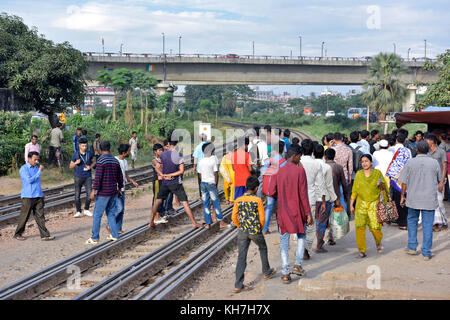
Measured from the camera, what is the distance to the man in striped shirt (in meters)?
9.39

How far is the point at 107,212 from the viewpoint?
31.8 feet

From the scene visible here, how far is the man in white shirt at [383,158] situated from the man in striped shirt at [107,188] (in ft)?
17.3

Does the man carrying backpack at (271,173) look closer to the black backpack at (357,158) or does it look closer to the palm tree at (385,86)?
the black backpack at (357,158)

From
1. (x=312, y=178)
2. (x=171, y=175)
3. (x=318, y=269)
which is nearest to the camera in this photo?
(x=318, y=269)

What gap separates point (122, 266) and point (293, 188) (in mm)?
3233

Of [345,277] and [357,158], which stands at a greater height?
[357,158]

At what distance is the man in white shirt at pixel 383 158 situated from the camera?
1070 centimetres

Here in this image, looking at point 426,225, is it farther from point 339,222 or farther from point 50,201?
point 50,201

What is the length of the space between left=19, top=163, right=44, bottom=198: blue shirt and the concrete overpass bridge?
43.4 meters

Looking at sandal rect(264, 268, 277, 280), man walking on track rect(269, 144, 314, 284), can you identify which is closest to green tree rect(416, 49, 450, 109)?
man walking on track rect(269, 144, 314, 284)

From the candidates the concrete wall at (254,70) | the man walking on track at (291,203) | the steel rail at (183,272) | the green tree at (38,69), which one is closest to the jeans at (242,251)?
the man walking on track at (291,203)

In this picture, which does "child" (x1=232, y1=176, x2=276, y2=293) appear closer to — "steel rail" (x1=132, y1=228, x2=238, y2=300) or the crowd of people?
the crowd of people

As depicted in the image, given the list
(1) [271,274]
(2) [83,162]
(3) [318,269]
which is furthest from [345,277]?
(2) [83,162]

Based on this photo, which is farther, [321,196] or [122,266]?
[122,266]
